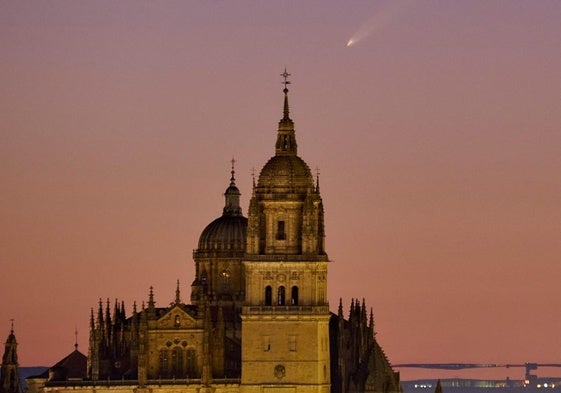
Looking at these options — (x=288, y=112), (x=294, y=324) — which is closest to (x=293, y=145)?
(x=288, y=112)

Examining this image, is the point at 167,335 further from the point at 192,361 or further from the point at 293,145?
the point at 293,145

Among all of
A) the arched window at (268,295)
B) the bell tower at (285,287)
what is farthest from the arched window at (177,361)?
the arched window at (268,295)

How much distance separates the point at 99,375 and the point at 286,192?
17.8 m

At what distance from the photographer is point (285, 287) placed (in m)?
153

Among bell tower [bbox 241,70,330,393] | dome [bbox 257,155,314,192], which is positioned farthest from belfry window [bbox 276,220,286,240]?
dome [bbox 257,155,314,192]

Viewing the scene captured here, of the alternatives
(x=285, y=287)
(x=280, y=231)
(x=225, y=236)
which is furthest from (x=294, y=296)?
(x=225, y=236)

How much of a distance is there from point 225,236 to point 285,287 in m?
16.5

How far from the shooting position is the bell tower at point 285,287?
151875mm

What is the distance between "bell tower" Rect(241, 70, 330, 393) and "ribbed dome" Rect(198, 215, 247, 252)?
552 inches

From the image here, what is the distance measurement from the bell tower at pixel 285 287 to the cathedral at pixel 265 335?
7cm

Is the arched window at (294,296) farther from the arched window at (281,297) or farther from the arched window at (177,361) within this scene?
the arched window at (177,361)

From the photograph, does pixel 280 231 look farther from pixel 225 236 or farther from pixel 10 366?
pixel 10 366

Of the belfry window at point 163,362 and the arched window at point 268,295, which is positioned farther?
the belfry window at point 163,362

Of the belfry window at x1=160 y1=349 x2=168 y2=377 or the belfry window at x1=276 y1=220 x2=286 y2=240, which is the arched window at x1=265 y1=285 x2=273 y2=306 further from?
the belfry window at x1=160 y1=349 x2=168 y2=377
